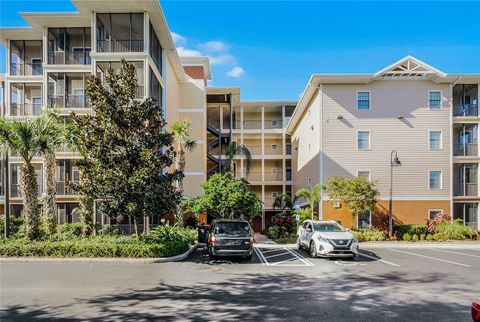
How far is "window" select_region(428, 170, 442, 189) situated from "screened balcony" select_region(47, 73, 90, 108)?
2531 cm

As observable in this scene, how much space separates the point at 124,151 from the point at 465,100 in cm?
2736

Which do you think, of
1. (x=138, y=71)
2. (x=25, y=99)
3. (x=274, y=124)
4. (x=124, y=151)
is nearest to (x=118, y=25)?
(x=138, y=71)

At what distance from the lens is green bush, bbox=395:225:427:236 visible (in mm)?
23797

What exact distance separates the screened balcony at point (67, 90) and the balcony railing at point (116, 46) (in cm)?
334

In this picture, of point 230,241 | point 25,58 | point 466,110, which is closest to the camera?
point 230,241

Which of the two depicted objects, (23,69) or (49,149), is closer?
(49,149)

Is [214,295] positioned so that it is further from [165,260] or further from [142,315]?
[165,260]

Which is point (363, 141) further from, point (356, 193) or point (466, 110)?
point (466, 110)

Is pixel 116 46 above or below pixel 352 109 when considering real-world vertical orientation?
above

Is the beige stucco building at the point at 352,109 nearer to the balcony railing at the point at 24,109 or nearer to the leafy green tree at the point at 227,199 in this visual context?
the balcony railing at the point at 24,109

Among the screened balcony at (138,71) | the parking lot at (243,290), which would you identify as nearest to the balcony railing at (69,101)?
the screened balcony at (138,71)

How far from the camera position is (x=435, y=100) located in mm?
25828

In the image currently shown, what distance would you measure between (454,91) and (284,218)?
16973mm

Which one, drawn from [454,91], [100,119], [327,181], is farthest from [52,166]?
[454,91]
